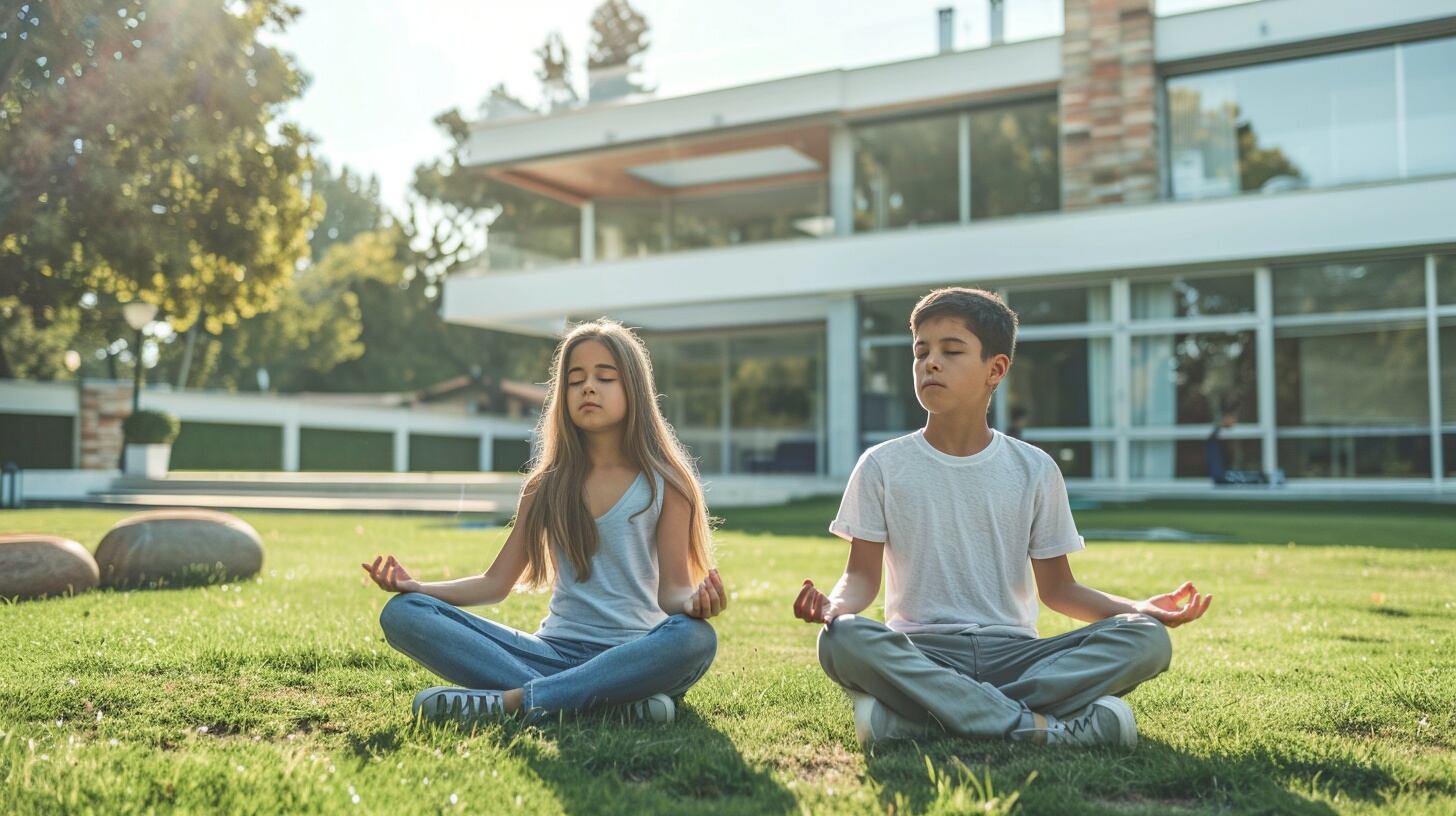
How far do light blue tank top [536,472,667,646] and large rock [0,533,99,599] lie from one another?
4.23 metres

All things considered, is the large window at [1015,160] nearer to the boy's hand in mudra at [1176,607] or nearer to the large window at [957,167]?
the large window at [957,167]

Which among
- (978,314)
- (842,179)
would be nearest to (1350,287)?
(842,179)

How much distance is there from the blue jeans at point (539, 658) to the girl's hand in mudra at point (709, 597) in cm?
13

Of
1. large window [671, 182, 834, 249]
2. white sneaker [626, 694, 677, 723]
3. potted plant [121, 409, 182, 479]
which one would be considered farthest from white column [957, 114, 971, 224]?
white sneaker [626, 694, 677, 723]

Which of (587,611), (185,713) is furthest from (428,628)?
(185,713)

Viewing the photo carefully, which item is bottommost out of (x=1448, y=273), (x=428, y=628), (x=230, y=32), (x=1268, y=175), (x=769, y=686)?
(x=769, y=686)

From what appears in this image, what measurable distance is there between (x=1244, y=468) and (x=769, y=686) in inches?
665

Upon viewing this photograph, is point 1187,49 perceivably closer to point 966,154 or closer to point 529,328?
point 966,154

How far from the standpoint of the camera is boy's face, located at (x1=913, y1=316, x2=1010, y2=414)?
12.1 ft

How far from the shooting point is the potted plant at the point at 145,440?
24.3 m

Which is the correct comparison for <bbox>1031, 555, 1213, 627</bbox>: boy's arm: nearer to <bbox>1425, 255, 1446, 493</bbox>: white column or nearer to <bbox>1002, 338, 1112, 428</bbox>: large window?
<bbox>1425, 255, 1446, 493</bbox>: white column

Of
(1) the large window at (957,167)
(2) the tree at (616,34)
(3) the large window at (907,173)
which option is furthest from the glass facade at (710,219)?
(2) the tree at (616,34)

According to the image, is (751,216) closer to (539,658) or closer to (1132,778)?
(539,658)

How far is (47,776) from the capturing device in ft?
9.94
